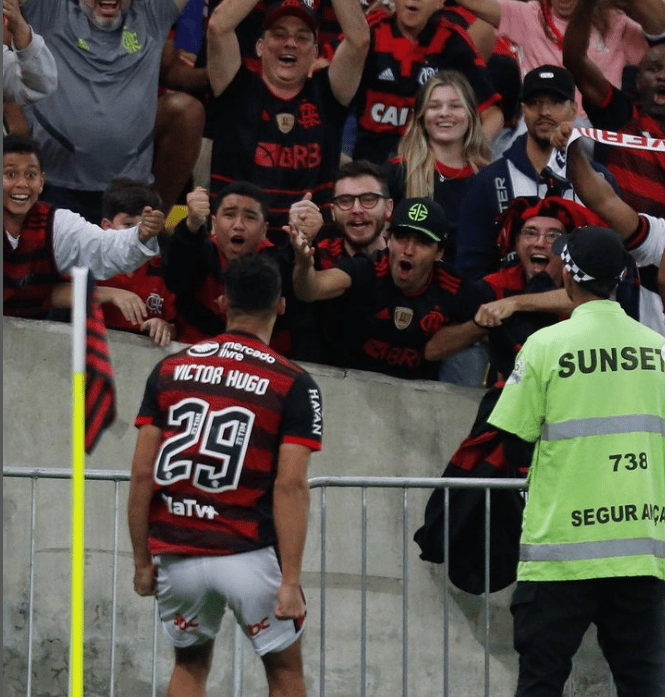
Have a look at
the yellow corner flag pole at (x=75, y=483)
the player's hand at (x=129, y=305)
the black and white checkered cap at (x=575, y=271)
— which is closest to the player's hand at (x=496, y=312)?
the player's hand at (x=129, y=305)

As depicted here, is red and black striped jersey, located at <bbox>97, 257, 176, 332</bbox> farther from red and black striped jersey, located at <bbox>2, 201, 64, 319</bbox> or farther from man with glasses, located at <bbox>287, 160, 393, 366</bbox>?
man with glasses, located at <bbox>287, 160, 393, 366</bbox>

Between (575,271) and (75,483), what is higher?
(575,271)

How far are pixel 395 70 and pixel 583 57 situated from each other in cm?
120

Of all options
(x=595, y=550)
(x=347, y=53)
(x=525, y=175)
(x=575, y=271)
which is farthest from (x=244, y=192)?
(x=595, y=550)

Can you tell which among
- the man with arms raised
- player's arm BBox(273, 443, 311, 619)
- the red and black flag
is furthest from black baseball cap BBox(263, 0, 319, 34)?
player's arm BBox(273, 443, 311, 619)

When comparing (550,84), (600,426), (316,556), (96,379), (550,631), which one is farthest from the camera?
(550,84)

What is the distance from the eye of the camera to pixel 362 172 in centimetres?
877

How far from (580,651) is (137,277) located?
2857 mm

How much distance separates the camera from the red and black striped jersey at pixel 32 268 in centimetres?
795

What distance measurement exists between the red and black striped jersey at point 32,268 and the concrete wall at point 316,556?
0.16m

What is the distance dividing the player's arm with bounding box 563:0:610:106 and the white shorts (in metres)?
5.06

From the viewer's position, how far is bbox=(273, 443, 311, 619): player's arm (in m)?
5.79

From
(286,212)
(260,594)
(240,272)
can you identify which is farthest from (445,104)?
(260,594)

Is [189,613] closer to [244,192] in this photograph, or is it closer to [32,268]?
[32,268]
